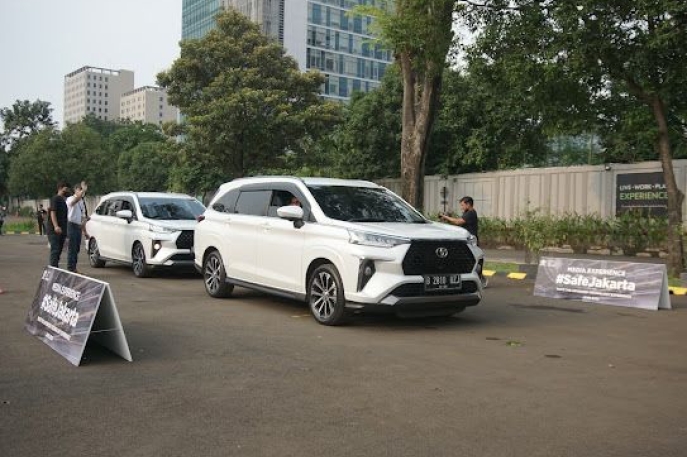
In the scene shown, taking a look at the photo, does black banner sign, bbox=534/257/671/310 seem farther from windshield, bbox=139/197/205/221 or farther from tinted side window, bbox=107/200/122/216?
tinted side window, bbox=107/200/122/216

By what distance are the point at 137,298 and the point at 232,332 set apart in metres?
3.32

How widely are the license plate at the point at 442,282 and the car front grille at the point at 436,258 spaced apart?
0.07 m

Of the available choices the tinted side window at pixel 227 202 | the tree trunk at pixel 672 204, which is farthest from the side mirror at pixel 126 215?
the tree trunk at pixel 672 204

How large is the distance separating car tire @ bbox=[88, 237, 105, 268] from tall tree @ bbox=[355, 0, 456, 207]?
801cm

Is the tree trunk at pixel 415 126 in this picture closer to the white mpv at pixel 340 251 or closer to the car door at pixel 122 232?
the car door at pixel 122 232

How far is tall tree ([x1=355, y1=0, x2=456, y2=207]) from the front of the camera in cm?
1569

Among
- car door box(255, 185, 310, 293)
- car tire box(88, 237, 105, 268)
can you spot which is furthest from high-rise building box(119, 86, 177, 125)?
car door box(255, 185, 310, 293)

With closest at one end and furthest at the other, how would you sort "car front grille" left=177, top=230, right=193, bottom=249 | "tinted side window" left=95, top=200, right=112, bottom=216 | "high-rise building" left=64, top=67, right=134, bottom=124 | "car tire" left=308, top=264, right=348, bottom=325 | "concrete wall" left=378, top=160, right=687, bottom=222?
"car tire" left=308, top=264, right=348, bottom=325, "car front grille" left=177, top=230, right=193, bottom=249, "tinted side window" left=95, top=200, right=112, bottom=216, "concrete wall" left=378, top=160, right=687, bottom=222, "high-rise building" left=64, top=67, right=134, bottom=124

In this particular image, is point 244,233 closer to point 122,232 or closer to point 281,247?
point 281,247

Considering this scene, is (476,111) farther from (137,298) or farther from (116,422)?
(116,422)

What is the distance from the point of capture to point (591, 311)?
1034cm

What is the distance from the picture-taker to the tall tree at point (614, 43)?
12852 mm

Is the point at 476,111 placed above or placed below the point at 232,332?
above

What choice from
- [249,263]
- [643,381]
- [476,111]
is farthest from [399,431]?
[476,111]
